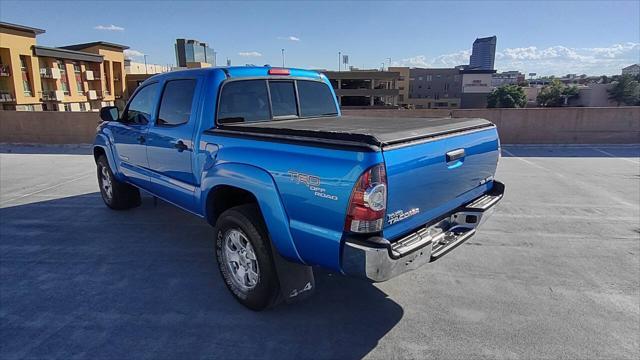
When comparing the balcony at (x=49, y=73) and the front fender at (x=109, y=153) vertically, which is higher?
the balcony at (x=49, y=73)

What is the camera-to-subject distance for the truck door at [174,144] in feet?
12.0

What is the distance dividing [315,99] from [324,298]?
2.38 metres

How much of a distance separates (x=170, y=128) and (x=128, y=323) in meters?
1.91

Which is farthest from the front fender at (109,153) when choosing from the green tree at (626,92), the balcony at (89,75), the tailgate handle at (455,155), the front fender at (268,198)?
the green tree at (626,92)

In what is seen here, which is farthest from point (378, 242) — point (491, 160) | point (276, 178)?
point (491, 160)

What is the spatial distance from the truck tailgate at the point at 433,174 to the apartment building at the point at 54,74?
162ft

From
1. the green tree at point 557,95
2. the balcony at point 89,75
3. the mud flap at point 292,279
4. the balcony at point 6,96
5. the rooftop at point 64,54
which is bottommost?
the mud flap at point 292,279

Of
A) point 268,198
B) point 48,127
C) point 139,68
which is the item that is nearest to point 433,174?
point 268,198

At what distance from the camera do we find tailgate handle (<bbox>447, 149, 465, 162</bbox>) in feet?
9.13

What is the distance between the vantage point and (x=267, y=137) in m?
2.77

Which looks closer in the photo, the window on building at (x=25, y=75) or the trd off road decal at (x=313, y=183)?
the trd off road decal at (x=313, y=183)

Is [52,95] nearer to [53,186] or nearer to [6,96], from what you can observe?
[6,96]

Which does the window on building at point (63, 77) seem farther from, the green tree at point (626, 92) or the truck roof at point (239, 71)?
the green tree at point (626, 92)

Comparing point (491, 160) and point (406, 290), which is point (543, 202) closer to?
point (491, 160)
